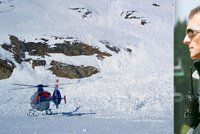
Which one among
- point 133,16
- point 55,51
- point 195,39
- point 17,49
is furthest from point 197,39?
point 17,49

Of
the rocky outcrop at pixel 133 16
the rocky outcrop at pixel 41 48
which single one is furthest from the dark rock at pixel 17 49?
the rocky outcrop at pixel 133 16

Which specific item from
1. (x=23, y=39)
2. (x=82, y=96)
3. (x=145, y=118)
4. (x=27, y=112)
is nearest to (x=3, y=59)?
(x=23, y=39)

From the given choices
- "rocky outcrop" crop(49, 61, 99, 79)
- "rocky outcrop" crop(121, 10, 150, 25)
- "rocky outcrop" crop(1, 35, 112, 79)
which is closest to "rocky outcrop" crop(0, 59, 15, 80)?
"rocky outcrop" crop(1, 35, 112, 79)

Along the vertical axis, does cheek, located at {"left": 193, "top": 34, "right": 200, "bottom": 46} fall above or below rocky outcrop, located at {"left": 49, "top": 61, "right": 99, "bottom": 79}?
above

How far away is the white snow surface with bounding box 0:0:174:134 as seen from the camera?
2879mm

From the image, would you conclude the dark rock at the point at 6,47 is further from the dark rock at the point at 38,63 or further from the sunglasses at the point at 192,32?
the sunglasses at the point at 192,32

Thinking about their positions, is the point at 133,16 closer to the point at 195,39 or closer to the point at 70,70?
the point at 70,70

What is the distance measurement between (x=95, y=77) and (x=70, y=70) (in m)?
0.19

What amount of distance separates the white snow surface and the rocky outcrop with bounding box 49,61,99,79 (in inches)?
1.2

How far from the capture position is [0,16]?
2928mm

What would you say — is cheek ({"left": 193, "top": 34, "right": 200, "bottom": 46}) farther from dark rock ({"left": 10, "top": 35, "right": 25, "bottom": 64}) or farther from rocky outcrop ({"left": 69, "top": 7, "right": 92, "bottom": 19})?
dark rock ({"left": 10, "top": 35, "right": 25, "bottom": 64})

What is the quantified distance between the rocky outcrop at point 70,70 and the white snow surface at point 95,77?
0.03 meters

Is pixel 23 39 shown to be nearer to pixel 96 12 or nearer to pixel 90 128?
pixel 96 12

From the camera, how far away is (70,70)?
2.93m
